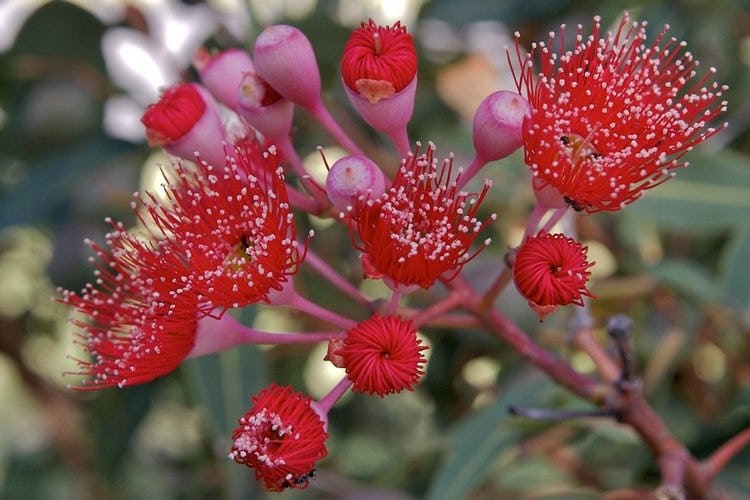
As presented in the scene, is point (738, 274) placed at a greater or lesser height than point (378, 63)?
lesser

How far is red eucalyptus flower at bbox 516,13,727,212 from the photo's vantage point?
34.3 inches

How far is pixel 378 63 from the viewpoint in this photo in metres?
0.87

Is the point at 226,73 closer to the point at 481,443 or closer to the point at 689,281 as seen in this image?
the point at 481,443

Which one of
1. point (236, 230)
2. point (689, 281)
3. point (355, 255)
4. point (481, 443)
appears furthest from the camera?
point (355, 255)

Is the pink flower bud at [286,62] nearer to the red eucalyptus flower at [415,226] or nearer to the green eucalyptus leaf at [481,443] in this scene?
the red eucalyptus flower at [415,226]

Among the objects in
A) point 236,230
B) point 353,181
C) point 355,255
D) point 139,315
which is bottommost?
point 355,255

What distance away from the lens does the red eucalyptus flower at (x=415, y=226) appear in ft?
2.75

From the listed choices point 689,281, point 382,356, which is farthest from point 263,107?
point 689,281

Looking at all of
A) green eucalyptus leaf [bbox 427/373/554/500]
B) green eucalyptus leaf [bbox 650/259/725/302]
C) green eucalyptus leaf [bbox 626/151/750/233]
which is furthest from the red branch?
green eucalyptus leaf [bbox 626/151/750/233]

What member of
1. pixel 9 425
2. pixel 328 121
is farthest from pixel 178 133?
pixel 9 425

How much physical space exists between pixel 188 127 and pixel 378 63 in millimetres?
217

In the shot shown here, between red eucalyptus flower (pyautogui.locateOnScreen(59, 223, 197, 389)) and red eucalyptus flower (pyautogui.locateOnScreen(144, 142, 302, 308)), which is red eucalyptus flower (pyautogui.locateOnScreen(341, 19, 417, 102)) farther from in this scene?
red eucalyptus flower (pyautogui.locateOnScreen(59, 223, 197, 389))

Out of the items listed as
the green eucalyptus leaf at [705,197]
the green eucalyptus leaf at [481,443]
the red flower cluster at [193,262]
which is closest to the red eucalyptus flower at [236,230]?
the red flower cluster at [193,262]

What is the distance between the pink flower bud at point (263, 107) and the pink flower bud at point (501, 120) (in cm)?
20
